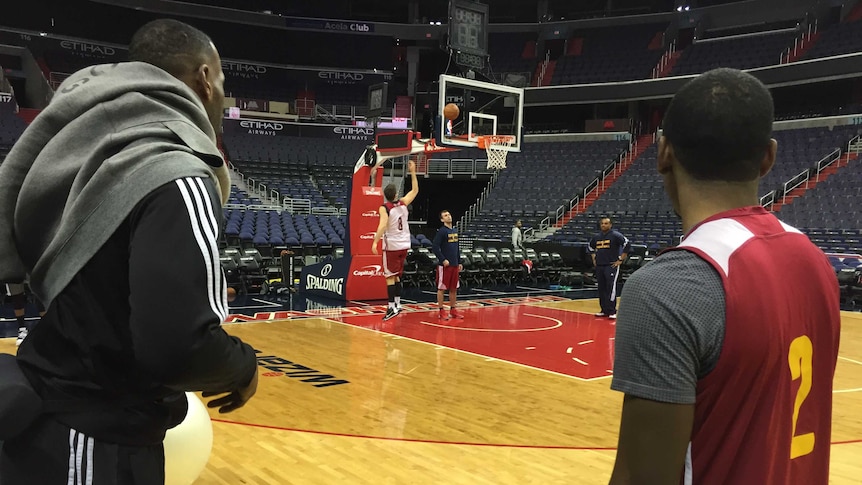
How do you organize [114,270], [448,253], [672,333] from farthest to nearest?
[448,253], [114,270], [672,333]

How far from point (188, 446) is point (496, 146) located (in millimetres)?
10701

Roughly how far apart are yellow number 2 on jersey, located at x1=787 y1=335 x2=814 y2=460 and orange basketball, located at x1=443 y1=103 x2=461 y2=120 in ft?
35.9

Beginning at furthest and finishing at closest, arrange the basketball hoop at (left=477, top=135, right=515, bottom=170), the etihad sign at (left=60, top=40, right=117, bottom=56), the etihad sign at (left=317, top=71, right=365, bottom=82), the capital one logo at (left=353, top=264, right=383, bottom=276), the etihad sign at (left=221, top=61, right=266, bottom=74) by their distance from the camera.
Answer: the etihad sign at (left=317, top=71, right=365, bottom=82) → the etihad sign at (left=221, top=61, right=266, bottom=74) → the etihad sign at (left=60, top=40, right=117, bottom=56) → the basketball hoop at (left=477, top=135, right=515, bottom=170) → the capital one logo at (left=353, top=264, right=383, bottom=276)

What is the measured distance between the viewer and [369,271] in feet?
39.1

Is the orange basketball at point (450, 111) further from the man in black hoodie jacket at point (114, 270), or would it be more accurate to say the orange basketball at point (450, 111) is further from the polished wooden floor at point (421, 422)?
the man in black hoodie jacket at point (114, 270)

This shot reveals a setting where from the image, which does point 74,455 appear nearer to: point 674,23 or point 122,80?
point 122,80

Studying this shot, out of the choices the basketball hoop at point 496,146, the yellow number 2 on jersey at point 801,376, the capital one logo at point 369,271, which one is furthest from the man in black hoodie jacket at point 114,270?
the basketball hoop at point 496,146

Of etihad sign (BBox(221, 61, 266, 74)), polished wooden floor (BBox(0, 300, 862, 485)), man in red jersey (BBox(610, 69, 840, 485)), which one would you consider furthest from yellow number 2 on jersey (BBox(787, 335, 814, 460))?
etihad sign (BBox(221, 61, 266, 74))

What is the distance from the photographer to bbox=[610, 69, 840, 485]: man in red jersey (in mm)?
1104

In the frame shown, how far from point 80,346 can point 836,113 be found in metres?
26.6

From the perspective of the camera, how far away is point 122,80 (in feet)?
4.62

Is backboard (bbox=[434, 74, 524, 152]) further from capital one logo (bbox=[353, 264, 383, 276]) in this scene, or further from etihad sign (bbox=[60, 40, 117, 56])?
etihad sign (bbox=[60, 40, 117, 56])

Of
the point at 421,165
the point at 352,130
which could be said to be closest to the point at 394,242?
the point at 421,165

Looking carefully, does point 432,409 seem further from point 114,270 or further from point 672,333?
point 672,333
